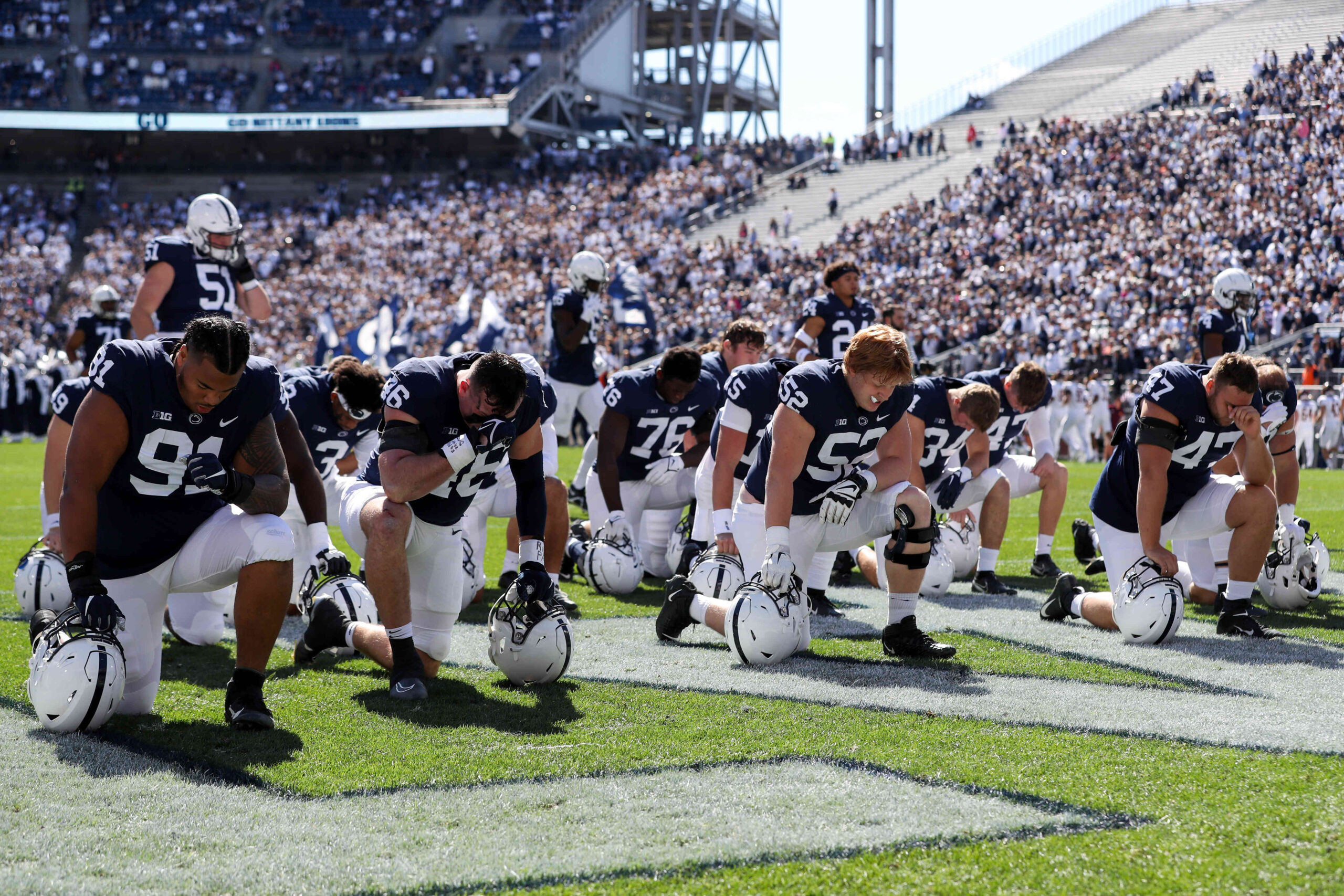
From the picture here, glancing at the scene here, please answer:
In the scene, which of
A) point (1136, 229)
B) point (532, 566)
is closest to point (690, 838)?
point (532, 566)

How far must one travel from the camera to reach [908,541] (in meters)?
5.84

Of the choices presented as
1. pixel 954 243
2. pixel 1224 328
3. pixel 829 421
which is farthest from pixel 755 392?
pixel 954 243

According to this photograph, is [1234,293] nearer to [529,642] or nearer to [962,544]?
[962,544]

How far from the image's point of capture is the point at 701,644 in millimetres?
6316

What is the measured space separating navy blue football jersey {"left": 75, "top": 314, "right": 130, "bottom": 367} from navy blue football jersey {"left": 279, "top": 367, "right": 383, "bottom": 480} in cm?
583

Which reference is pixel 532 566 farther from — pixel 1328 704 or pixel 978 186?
pixel 978 186

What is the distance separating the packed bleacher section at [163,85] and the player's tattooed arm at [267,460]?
132 feet

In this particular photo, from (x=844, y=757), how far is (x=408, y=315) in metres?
23.8

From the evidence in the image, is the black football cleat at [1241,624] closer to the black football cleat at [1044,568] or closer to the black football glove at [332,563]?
the black football cleat at [1044,568]

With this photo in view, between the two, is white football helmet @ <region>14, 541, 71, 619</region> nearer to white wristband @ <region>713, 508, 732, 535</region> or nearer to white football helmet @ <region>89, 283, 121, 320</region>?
white wristband @ <region>713, 508, 732, 535</region>

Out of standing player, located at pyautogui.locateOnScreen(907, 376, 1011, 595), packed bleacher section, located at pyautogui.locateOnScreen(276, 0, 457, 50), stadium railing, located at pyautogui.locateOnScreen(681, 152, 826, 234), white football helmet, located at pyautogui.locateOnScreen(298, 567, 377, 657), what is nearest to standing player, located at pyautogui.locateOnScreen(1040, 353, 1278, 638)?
standing player, located at pyautogui.locateOnScreen(907, 376, 1011, 595)

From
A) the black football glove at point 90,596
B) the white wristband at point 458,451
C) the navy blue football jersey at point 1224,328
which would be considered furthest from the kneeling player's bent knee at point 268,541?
the navy blue football jersey at point 1224,328

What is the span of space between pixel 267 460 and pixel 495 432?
0.83m

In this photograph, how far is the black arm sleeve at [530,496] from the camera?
531 centimetres
